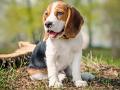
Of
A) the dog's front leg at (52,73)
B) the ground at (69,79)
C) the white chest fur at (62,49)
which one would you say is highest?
the white chest fur at (62,49)

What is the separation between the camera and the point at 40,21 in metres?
26.8

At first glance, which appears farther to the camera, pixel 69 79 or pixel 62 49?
pixel 69 79

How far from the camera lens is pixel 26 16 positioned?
28.2 metres

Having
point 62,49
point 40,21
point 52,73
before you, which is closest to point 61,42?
point 62,49

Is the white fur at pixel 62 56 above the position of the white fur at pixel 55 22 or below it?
below

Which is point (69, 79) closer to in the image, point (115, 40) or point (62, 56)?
point (62, 56)

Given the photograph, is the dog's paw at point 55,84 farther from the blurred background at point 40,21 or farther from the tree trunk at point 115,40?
the tree trunk at point 115,40

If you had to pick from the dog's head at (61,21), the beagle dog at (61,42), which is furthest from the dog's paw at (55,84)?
the dog's head at (61,21)

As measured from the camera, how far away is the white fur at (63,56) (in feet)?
20.6

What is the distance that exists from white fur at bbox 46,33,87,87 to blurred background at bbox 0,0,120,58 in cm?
1781

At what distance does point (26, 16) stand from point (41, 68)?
21.5 m

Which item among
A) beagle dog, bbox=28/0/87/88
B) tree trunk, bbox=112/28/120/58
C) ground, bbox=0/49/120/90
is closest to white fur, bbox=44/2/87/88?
beagle dog, bbox=28/0/87/88

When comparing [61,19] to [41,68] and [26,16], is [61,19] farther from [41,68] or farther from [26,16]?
[26,16]

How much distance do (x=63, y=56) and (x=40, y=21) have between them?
67.2 ft
